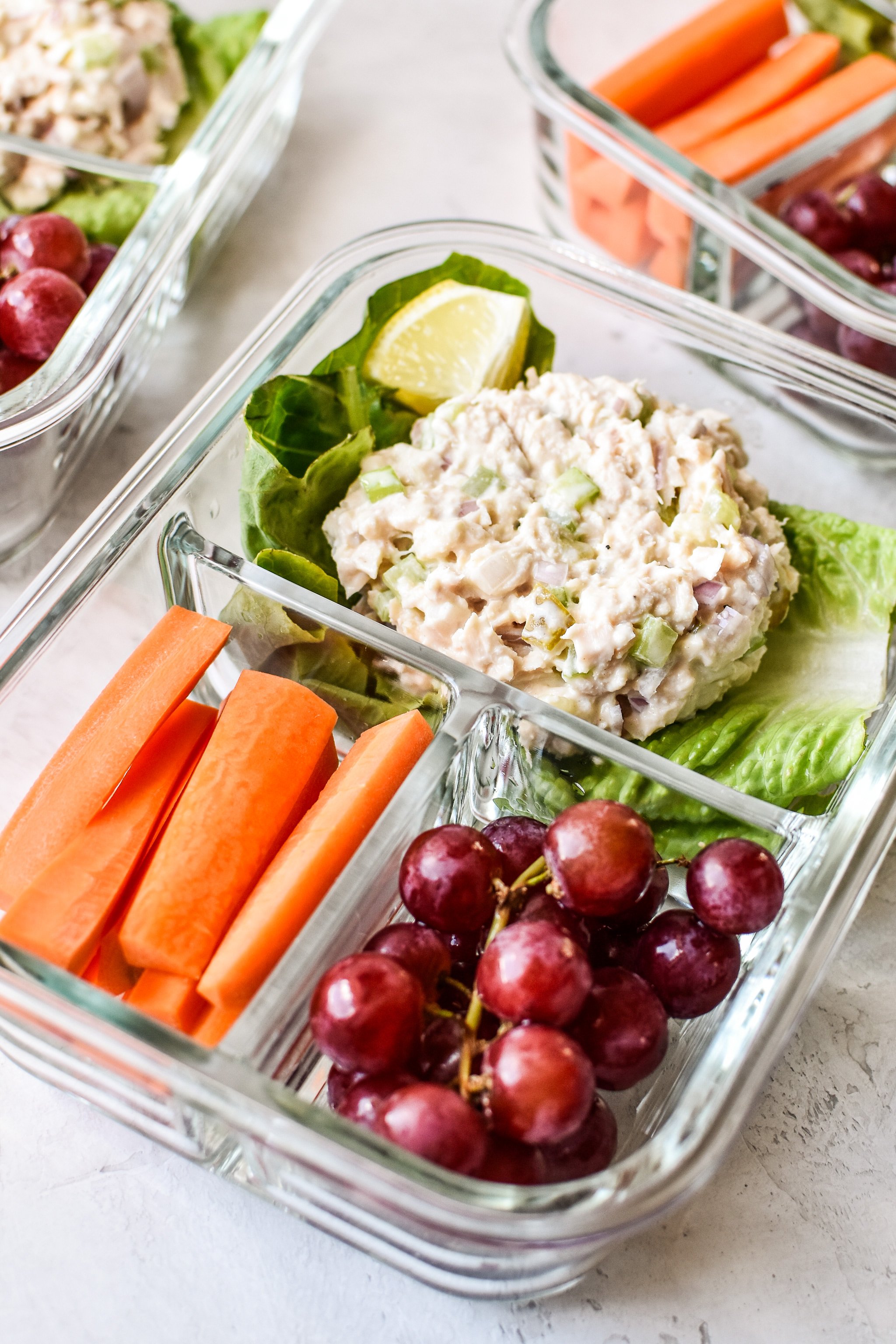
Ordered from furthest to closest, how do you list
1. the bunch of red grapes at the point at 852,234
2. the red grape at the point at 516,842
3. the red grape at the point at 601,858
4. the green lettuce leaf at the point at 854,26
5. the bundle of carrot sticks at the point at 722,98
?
the green lettuce leaf at the point at 854,26, the bundle of carrot sticks at the point at 722,98, the bunch of red grapes at the point at 852,234, the red grape at the point at 516,842, the red grape at the point at 601,858

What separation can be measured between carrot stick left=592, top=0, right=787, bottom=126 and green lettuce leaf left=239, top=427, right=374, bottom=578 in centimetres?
82

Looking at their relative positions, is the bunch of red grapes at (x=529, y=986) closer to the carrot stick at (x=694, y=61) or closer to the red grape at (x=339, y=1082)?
the red grape at (x=339, y=1082)

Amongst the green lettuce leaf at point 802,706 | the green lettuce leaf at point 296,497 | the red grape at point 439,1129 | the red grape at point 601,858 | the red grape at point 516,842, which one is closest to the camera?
the red grape at point 439,1129

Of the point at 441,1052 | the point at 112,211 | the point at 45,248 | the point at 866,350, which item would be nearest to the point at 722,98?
the point at 866,350

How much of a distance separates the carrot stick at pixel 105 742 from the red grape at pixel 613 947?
0.42m

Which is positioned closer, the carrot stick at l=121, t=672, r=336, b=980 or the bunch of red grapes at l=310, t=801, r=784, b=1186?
the bunch of red grapes at l=310, t=801, r=784, b=1186

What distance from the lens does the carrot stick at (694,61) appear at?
1.73 metres

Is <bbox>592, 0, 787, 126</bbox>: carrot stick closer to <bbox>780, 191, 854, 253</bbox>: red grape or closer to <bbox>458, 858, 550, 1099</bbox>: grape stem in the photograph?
<bbox>780, 191, 854, 253</bbox>: red grape

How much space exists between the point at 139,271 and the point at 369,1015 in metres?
0.99

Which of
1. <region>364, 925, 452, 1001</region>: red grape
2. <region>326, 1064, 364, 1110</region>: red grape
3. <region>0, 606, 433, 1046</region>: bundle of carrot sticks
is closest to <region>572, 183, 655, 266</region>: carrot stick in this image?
<region>0, 606, 433, 1046</region>: bundle of carrot sticks

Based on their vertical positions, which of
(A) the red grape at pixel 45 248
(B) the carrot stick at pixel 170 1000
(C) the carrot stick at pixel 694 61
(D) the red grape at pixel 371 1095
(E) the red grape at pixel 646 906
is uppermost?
(A) the red grape at pixel 45 248

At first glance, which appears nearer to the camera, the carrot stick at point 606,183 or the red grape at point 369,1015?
the red grape at point 369,1015

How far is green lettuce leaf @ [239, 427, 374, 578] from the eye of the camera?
121cm

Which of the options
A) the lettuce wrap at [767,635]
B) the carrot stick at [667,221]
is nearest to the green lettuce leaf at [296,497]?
the lettuce wrap at [767,635]
